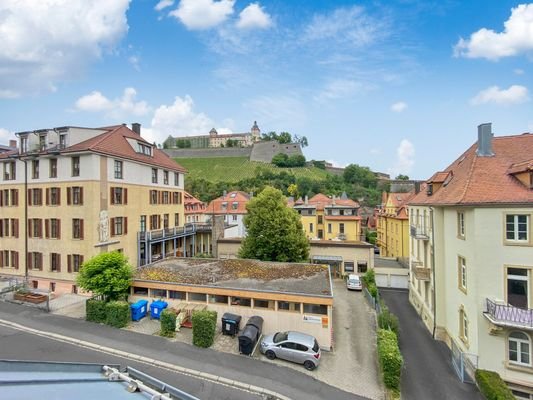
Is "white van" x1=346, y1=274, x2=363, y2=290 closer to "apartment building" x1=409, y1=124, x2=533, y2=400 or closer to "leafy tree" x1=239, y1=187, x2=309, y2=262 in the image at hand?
"leafy tree" x1=239, y1=187, x2=309, y2=262

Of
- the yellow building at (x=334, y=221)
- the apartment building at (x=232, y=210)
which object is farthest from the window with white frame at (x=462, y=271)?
the apartment building at (x=232, y=210)

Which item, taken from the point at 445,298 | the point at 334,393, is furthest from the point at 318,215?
the point at 334,393

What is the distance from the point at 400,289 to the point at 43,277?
105 ft

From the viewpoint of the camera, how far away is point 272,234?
1070 inches

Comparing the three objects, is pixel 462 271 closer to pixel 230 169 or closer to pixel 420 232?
pixel 420 232

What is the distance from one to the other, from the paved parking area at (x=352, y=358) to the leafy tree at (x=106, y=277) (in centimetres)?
989

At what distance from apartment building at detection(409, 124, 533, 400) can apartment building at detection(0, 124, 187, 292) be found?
77.4 feet

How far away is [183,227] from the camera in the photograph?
1344 inches

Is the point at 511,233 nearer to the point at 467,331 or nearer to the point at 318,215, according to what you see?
the point at 467,331

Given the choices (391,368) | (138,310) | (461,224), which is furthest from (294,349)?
(461,224)

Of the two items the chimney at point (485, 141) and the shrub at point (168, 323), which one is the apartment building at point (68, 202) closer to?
the shrub at point (168, 323)

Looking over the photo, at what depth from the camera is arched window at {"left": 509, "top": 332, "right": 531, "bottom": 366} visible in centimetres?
1298

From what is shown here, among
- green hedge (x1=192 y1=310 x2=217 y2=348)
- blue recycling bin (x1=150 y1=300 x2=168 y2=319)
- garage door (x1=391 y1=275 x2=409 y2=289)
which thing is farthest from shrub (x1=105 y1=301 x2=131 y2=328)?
garage door (x1=391 y1=275 x2=409 y2=289)

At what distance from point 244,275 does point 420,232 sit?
1320 cm
